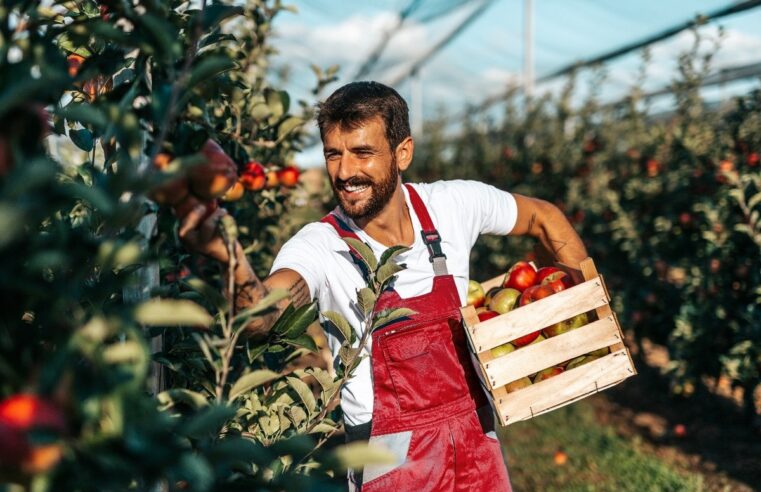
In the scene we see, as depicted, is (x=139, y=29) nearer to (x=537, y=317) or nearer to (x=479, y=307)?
(x=537, y=317)

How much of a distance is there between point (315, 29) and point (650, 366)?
587 cm

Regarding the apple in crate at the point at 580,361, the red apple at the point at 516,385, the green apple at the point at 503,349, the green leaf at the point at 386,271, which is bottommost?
the red apple at the point at 516,385

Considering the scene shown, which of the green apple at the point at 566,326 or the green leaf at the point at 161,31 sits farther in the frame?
the green apple at the point at 566,326

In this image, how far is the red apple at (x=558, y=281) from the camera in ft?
6.04

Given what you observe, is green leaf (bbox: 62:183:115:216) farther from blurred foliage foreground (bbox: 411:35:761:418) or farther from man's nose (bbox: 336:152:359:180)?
blurred foliage foreground (bbox: 411:35:761:418)

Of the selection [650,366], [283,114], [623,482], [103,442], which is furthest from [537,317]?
[650,366]


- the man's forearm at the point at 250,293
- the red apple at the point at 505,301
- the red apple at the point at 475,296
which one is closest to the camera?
the man's forearm at the point at 250,293

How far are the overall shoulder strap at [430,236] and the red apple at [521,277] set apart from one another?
1.15 ft

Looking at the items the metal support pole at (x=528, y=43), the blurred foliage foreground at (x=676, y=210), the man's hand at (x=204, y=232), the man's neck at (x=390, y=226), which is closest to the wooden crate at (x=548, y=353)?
the man's neck at (x=390, y=226)

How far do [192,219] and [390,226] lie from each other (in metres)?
0.96

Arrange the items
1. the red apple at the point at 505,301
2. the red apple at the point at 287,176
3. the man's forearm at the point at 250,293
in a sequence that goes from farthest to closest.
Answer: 1. the red apple at the point at 287,176
2. the red apple at the point at 505,301
3. the man's forearm at the point at 250,293

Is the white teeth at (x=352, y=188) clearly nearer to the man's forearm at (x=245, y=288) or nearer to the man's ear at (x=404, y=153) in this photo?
the man's ear at (x=404, y=153)

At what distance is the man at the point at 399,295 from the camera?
1642mm

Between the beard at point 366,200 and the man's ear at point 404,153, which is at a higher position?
the man's ear at point 404,153
